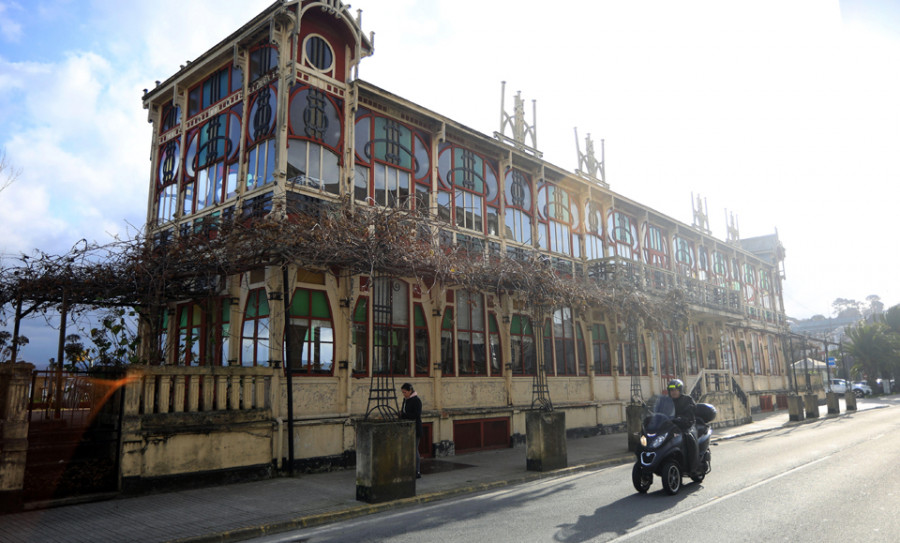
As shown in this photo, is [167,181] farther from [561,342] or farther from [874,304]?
[874,304]

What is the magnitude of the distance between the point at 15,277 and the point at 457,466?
10.6 meters

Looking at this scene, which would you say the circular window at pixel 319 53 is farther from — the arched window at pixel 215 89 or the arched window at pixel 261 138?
the arched window at pixel 215 89

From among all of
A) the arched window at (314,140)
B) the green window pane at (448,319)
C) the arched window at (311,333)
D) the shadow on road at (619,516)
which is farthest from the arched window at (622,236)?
the shadow on road at (619,516)

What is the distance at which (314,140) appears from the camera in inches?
568

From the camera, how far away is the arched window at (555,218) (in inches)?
848

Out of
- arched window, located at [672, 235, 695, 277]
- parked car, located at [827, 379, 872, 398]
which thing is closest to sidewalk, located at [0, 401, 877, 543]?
arched window, located at [672, 235, 695, 277]

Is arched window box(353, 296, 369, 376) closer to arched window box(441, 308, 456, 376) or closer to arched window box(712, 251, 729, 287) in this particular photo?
arched window box(441, 308, 456, 376)

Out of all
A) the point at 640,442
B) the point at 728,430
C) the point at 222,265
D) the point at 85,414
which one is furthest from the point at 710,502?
the point at 728,430

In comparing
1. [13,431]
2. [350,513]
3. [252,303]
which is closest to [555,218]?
[252,303]

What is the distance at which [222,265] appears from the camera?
40.3ft

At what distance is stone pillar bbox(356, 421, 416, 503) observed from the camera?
9727mm

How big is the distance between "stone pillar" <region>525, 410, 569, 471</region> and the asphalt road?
756 millimetres

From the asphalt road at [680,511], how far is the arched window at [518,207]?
934cm

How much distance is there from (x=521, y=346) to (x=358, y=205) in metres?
7.72
